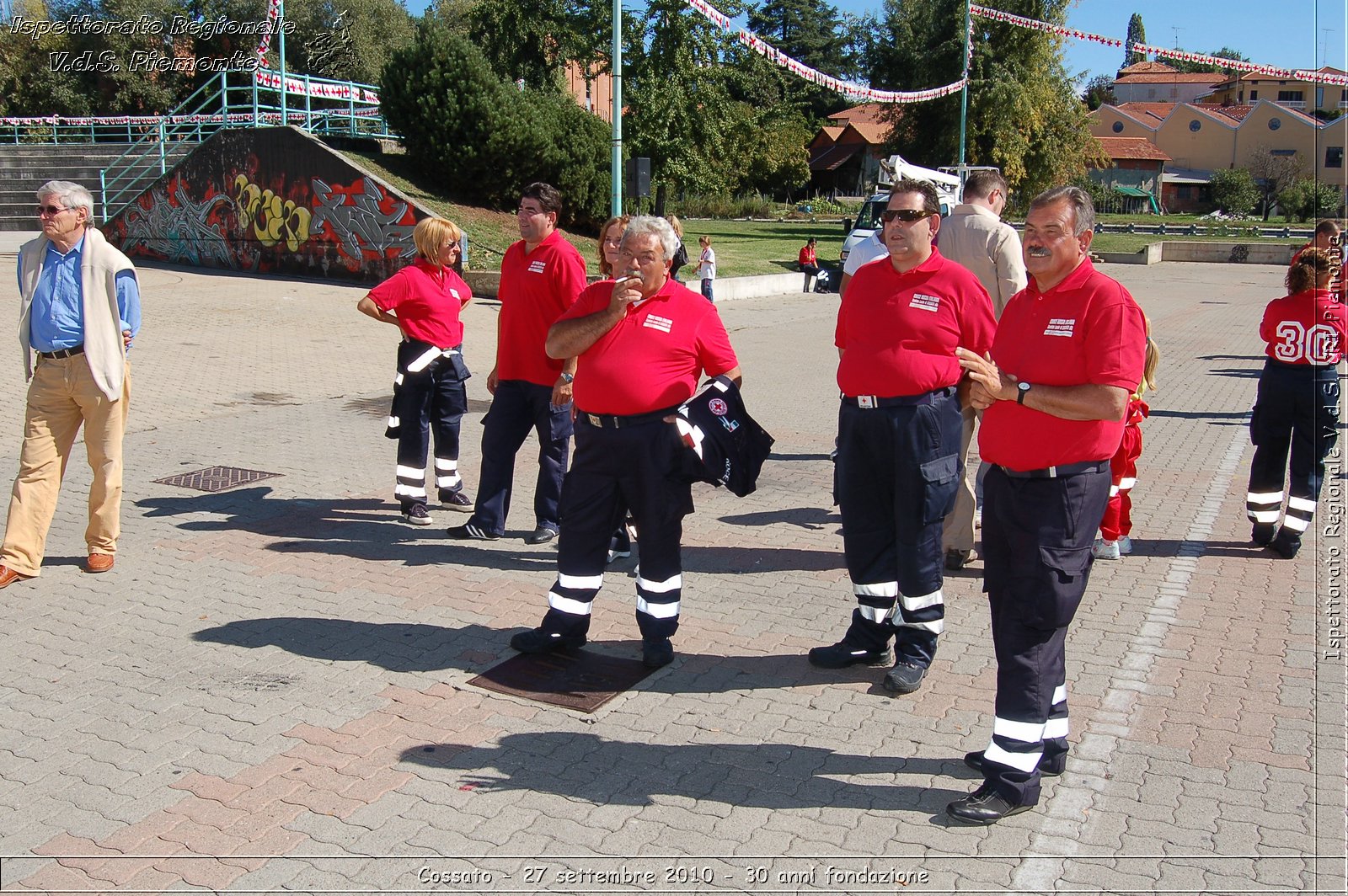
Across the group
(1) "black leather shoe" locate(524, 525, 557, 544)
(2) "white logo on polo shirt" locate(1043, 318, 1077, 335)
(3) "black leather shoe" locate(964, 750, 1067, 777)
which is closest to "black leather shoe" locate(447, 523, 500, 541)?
(1) "black leather shoe" locate(524, 525, 557, 544)

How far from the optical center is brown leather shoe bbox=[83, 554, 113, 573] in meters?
6.23

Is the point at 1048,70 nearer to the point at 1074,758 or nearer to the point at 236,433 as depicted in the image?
the point at 236,433

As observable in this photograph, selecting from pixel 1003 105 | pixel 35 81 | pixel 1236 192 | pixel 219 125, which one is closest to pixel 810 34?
pixel 1236 192

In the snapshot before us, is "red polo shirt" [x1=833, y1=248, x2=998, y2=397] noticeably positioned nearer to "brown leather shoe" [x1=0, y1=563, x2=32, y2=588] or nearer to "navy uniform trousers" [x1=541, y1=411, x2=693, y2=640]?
"navy uniform trousers" [x1=541, y1=411, x2=693, y2=640]

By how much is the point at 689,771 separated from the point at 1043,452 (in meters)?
1.69

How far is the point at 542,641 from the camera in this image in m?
5.15

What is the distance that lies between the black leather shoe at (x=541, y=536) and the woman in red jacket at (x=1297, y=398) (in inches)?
169

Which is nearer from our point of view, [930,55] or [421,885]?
[421,885]

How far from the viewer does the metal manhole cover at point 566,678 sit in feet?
15.6

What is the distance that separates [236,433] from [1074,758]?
7968mm

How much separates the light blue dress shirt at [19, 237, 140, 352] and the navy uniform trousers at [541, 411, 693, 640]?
2.94 meters

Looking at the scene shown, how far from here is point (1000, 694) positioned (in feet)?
12.7

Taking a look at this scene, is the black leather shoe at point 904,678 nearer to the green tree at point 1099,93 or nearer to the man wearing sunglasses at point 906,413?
the man wearing sunglasses at point 906,413

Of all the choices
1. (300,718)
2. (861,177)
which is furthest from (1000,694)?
(861,177)
